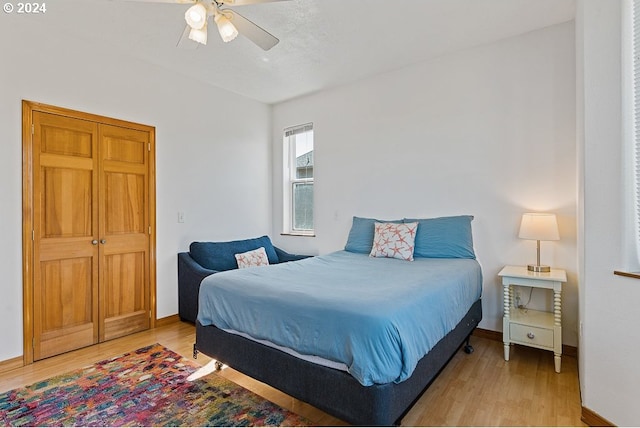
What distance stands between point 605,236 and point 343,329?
4.84 ft

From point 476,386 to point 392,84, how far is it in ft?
9.92

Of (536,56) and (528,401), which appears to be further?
(536,56)

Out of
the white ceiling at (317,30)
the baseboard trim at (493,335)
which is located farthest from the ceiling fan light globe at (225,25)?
the baseboard trim at (493,335)

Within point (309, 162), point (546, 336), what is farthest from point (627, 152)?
point (309, 162)

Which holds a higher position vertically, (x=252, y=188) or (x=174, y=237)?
(x=252, y=188)

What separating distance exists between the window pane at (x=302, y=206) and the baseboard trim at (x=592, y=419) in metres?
3.33

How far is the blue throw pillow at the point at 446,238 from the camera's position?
292 cm

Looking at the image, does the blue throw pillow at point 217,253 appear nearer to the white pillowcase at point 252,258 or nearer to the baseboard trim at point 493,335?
the white pillowcase at point 252,258

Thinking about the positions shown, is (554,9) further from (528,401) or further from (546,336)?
(528,401)

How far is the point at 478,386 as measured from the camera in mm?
2180

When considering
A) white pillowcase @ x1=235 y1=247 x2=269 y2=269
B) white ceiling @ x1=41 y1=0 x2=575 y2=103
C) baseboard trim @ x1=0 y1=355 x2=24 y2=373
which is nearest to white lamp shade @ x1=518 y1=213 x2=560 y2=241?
white ceiling @ x1=41 y1=0 x2=575 y2=103

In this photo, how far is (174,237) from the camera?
364cm

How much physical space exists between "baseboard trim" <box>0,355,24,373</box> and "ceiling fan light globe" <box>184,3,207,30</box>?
284cm

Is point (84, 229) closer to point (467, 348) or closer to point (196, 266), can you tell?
point (196, 266)
